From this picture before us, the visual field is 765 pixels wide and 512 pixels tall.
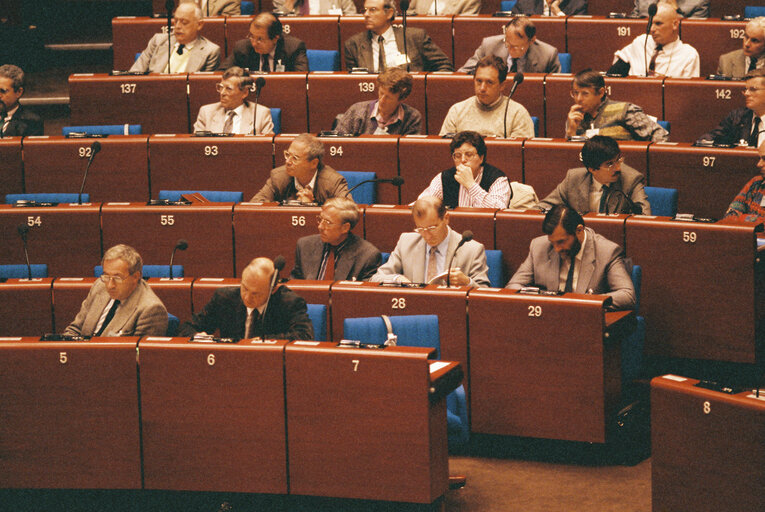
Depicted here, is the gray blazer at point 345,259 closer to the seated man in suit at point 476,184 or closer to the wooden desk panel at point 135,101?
the seated man in suit at point 476,184

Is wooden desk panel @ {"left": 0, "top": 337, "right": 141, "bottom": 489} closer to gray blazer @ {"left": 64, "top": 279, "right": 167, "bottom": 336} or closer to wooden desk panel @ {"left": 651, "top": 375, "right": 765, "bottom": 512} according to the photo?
gray blazer @ {"left": 64, "top": 279, "right": 167, "bottom": 336}

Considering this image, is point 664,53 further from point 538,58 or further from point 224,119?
point 224,119

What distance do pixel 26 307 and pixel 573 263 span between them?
2.00m

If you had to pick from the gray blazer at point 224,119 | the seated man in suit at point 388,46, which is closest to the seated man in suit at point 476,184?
the gray blazer at point 224,119

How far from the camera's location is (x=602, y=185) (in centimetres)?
426

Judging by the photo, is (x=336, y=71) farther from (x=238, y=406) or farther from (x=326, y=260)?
(x=238, y=406)

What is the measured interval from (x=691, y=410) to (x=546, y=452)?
3.36 ft

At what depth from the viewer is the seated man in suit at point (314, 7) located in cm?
623

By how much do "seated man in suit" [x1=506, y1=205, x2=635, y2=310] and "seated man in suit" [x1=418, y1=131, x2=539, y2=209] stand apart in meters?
0.51

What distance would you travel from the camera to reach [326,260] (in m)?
4.05

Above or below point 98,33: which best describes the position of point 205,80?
below

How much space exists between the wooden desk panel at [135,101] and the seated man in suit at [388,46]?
96 cm

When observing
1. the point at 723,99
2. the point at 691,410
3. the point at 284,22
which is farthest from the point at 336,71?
the point at 691,410

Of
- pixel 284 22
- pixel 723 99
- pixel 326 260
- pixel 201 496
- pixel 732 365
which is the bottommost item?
pixel 201 496
